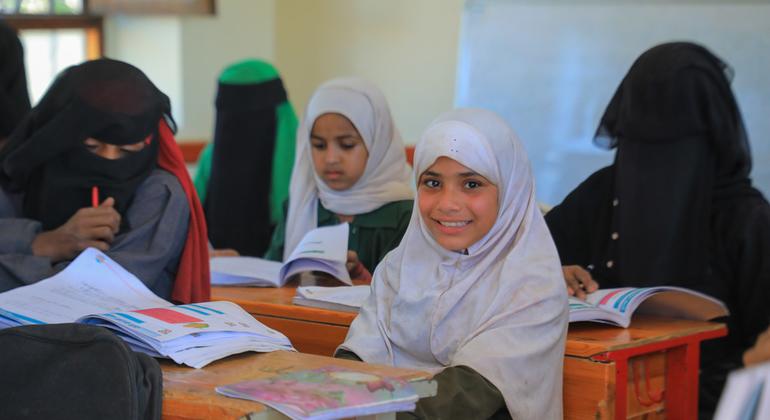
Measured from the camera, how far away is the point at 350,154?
3.44 meters

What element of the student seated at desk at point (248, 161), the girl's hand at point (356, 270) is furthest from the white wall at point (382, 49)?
the girl's hand at point (356, 270)

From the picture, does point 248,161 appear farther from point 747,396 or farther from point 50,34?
point 747,396

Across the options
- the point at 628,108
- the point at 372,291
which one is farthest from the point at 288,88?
the point at 372,291

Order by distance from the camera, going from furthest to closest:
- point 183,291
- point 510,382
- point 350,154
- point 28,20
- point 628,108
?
point 28,20 → point 350,154 → point 628,108 → point 183,291 → point 510,382

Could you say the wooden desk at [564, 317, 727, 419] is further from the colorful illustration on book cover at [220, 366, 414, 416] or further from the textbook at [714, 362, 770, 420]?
the textbook at [714, 362, 770, 420]

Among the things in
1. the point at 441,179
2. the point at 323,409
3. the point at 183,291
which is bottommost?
the point at 183,291

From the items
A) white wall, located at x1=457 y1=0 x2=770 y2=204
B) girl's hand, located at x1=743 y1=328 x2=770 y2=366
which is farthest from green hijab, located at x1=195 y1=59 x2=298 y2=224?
girl's hand, located at x1=743 y1=328 x2=770 y2=366

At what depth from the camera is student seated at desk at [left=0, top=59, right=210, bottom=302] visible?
2609 millimetres

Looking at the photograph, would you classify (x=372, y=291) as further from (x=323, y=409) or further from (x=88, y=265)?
(x=323, y=409)

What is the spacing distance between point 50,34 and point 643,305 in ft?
12.7

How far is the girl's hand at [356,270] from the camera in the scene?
117 inches

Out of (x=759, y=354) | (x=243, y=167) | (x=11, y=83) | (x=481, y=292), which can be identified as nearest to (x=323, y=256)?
(x=481, y=292)

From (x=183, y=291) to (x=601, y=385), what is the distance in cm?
108

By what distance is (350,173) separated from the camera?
338cm
